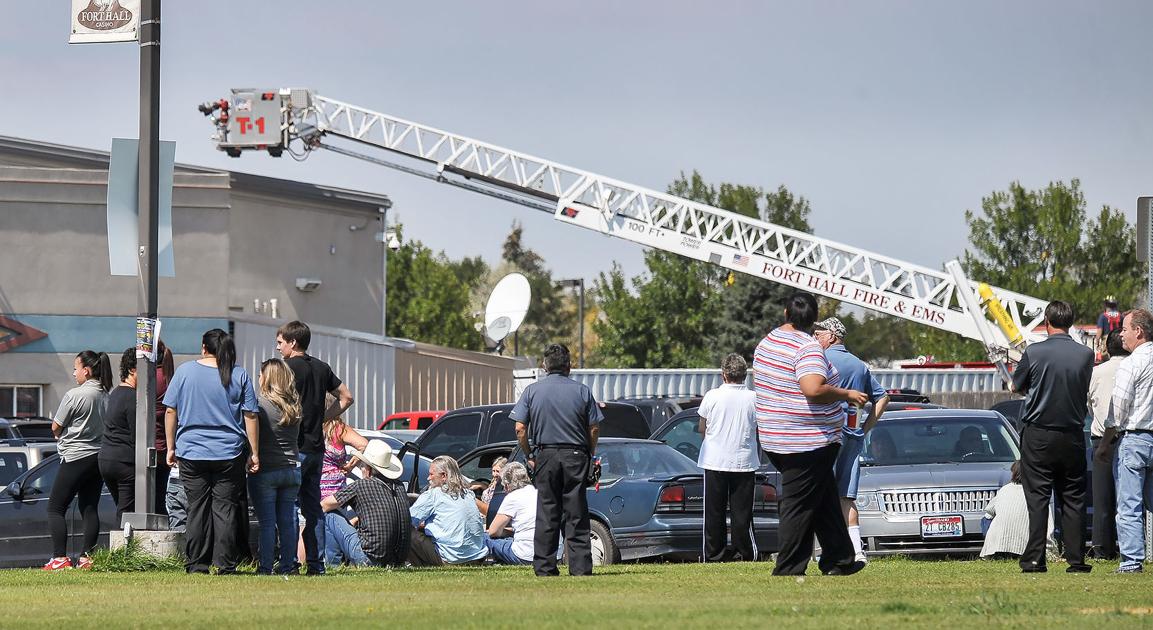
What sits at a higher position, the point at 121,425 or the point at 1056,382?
the point at 1056,382

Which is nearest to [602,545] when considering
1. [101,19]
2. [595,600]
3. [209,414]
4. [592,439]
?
[592,439]

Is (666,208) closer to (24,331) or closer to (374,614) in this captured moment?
(24,331)

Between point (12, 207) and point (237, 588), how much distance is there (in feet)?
80.3

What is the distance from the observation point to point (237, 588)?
368 inches

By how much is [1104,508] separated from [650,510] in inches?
149

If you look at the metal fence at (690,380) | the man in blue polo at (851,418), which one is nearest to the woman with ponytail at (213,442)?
the man in blue polo at (851,418)

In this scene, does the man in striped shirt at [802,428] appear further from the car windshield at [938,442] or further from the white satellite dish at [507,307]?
→ the white satellite dish at [507,307]

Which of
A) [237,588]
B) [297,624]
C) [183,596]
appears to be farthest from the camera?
[237,588]

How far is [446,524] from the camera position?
528 inches

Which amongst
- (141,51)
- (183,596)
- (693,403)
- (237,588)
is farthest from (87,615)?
(693,403)

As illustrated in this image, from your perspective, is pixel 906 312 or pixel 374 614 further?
pixel 906 312

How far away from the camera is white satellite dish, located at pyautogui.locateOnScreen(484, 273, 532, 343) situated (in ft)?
107

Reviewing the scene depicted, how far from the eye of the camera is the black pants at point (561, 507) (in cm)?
1050

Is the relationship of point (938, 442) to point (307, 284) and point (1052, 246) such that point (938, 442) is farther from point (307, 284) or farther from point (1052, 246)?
point (1052, 246)
